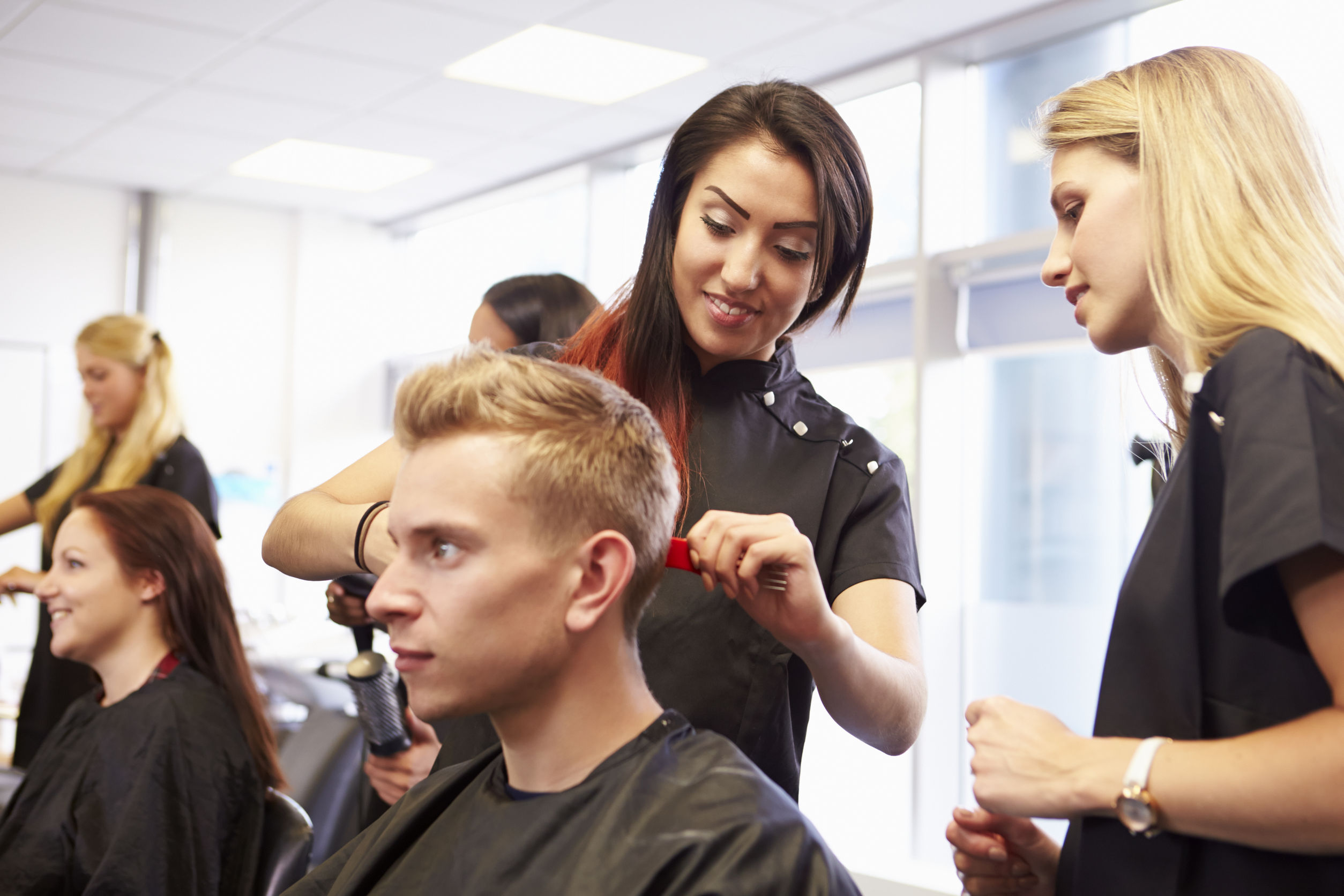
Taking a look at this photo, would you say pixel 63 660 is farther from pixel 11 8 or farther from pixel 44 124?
pixel 44 124

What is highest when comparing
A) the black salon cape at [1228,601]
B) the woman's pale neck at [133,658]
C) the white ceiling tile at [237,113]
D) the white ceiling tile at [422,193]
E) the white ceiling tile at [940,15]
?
the white ceiling tile at [940,15]

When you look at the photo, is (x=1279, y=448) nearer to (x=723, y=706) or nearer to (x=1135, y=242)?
(x=1135, y=242)

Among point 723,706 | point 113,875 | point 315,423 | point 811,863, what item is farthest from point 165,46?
point 811,863

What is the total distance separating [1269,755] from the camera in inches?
36.2

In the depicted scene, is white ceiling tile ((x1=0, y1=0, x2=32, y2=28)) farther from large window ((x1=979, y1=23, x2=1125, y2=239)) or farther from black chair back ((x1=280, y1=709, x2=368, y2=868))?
large window ((x1=979, y1=23, x2=1125, y2=239))

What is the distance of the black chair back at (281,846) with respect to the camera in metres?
1.95

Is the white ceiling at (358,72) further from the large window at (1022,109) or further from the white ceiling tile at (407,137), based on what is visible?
the large window at (1022,109)

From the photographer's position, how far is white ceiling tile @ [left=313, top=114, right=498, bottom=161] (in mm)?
5781

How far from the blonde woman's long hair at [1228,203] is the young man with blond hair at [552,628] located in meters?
0.51

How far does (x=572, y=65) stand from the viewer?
16.3ft

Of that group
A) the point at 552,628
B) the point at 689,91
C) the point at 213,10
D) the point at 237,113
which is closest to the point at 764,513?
the point at 552,628

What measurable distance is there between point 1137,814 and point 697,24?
393cm

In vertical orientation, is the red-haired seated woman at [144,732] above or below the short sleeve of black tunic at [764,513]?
below

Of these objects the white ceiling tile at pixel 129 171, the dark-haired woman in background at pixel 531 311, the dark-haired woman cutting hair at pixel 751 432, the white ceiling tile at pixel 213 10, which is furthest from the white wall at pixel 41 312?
the dark-haired woman cutting hair at pixel 751 432
